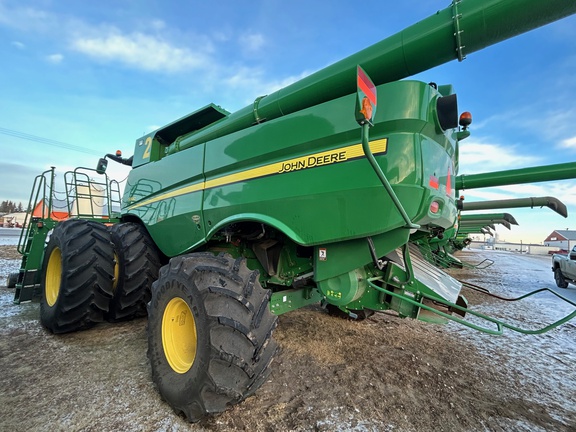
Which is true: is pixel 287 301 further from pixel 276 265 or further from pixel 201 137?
pixel 201 137

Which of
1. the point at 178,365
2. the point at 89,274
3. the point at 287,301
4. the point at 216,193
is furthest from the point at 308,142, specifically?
the point at 89,274

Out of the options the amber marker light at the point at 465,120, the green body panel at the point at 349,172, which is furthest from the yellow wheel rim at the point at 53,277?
the amber marker light at the point at 465,120

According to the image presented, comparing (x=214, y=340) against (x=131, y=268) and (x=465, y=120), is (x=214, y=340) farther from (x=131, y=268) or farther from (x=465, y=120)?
(x=465, y=120)

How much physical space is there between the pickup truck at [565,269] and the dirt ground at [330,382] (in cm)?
700

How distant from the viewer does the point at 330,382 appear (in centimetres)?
251

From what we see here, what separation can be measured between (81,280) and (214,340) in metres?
2.22

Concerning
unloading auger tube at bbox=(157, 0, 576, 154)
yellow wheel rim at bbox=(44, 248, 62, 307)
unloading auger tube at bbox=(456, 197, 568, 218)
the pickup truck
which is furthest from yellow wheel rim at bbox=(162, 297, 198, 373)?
the pickup truck

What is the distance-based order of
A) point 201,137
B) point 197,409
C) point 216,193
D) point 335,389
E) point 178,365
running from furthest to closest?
point 201,137 → point 216,193 → point 335,389 → point 178,365 → point 197,409

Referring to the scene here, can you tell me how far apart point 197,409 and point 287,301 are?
110 centimetres

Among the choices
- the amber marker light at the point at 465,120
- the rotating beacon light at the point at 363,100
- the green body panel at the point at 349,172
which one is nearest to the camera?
the rotating beacon light at the point at 363,100

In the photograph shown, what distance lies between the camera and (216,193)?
8.73 ft

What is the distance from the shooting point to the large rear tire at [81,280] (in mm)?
3172

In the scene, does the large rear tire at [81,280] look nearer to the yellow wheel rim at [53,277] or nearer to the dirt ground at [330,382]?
the dirt ground at [330,382]

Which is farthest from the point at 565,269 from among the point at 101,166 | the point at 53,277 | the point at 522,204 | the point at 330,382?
the point at 53,277
